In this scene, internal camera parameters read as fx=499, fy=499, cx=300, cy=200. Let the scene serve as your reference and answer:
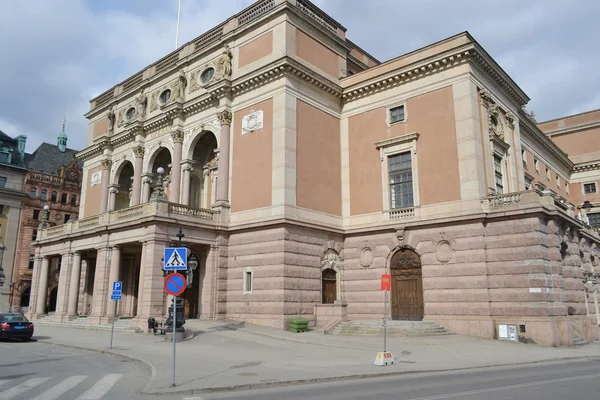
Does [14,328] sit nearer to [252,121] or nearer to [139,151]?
[252,121]

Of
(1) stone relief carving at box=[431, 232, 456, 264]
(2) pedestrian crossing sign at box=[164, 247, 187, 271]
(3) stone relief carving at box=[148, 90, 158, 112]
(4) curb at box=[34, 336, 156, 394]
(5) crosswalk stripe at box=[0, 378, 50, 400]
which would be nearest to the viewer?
(5) crosswalk stripe at box=[0, 378, 50, 400]

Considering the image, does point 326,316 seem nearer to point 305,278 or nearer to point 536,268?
point 305,278

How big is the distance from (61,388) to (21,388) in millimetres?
902

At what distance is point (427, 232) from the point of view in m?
28.0

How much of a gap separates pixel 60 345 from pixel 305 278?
504 inches

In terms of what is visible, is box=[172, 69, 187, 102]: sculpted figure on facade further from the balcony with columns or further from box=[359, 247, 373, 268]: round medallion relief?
box=[359, 247, 373, 268]: round medallion relief

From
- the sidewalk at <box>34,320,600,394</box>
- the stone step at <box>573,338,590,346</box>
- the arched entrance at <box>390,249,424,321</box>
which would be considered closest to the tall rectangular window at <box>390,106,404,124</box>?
the arched entrance at <box>390,249,424,321</box>

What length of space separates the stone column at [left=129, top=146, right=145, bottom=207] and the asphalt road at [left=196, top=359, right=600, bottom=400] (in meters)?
29.2

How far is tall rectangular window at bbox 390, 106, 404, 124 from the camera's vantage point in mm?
30797

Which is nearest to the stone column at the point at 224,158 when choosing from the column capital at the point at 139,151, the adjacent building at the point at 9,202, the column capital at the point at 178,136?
the column capital at the point at 178,136

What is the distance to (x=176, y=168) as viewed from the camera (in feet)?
116

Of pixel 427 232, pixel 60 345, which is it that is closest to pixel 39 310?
pixel 60 345

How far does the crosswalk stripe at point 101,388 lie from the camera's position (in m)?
10.4

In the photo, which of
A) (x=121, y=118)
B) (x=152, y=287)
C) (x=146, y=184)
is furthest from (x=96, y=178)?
(x=152, y=287)
